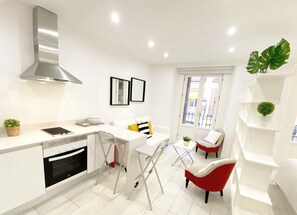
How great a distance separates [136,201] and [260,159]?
177cm

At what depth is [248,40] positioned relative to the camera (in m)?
2.23

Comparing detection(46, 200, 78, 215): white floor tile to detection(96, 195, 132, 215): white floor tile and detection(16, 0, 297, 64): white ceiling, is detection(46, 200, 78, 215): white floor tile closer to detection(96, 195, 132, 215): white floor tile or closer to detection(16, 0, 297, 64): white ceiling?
detection(96, 195, 132, 215): white floor tile

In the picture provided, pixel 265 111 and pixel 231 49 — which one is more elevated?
pixel 231 49

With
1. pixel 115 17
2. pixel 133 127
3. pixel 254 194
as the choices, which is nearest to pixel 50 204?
pixel 133 127

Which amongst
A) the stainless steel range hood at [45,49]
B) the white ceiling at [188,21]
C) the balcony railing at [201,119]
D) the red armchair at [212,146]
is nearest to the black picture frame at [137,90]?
the white ceiling at [188,21]

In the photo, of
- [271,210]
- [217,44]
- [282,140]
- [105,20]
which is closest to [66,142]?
[105,20]

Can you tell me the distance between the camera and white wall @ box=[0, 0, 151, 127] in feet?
5.46

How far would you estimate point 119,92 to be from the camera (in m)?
3.33

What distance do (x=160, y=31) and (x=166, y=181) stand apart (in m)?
2.73

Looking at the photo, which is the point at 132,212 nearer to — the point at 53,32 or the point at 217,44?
the point at 53,32

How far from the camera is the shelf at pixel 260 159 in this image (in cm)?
143

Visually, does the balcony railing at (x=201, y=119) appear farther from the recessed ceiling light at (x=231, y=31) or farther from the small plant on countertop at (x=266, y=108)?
the small plant on countertop at (x=266, y=108)

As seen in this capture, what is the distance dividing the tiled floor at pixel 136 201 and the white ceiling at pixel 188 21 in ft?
8.83

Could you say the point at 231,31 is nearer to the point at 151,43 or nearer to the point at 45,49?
the point at 151,43
